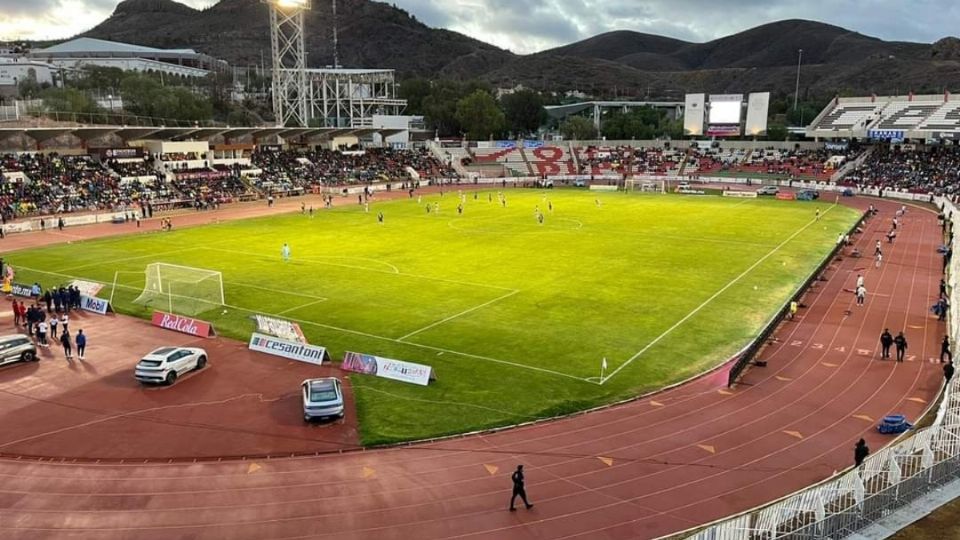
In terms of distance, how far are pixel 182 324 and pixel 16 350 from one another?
6.04m

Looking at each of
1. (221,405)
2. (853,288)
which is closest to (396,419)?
(221,405)

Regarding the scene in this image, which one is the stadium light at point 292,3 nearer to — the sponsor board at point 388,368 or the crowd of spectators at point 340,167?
the crowd of spectators at point 340,167

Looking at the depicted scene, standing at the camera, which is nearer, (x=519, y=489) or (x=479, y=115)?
(x=519, y=489)

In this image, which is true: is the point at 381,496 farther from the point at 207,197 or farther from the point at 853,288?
the point at 207,197

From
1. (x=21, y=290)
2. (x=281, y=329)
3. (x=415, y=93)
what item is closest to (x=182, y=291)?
(x=21, y=290)

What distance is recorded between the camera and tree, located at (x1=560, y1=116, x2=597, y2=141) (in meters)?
142

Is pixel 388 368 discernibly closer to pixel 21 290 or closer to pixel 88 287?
pixel 88 287

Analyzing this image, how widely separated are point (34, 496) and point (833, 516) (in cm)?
1775

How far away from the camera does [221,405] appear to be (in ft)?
70.4

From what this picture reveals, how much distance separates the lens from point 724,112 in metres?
104

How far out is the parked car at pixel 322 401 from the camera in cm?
1972

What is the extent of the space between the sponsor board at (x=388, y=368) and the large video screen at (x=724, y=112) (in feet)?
307

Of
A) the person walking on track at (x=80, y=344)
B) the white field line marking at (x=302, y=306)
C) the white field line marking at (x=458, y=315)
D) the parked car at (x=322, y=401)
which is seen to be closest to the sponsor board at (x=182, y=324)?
the white field line marking at (x=302, y=306)

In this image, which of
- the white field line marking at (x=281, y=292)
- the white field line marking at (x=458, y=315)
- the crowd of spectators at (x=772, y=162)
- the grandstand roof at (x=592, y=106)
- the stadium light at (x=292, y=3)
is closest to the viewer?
the white field line marking at (x=458, y=315)
